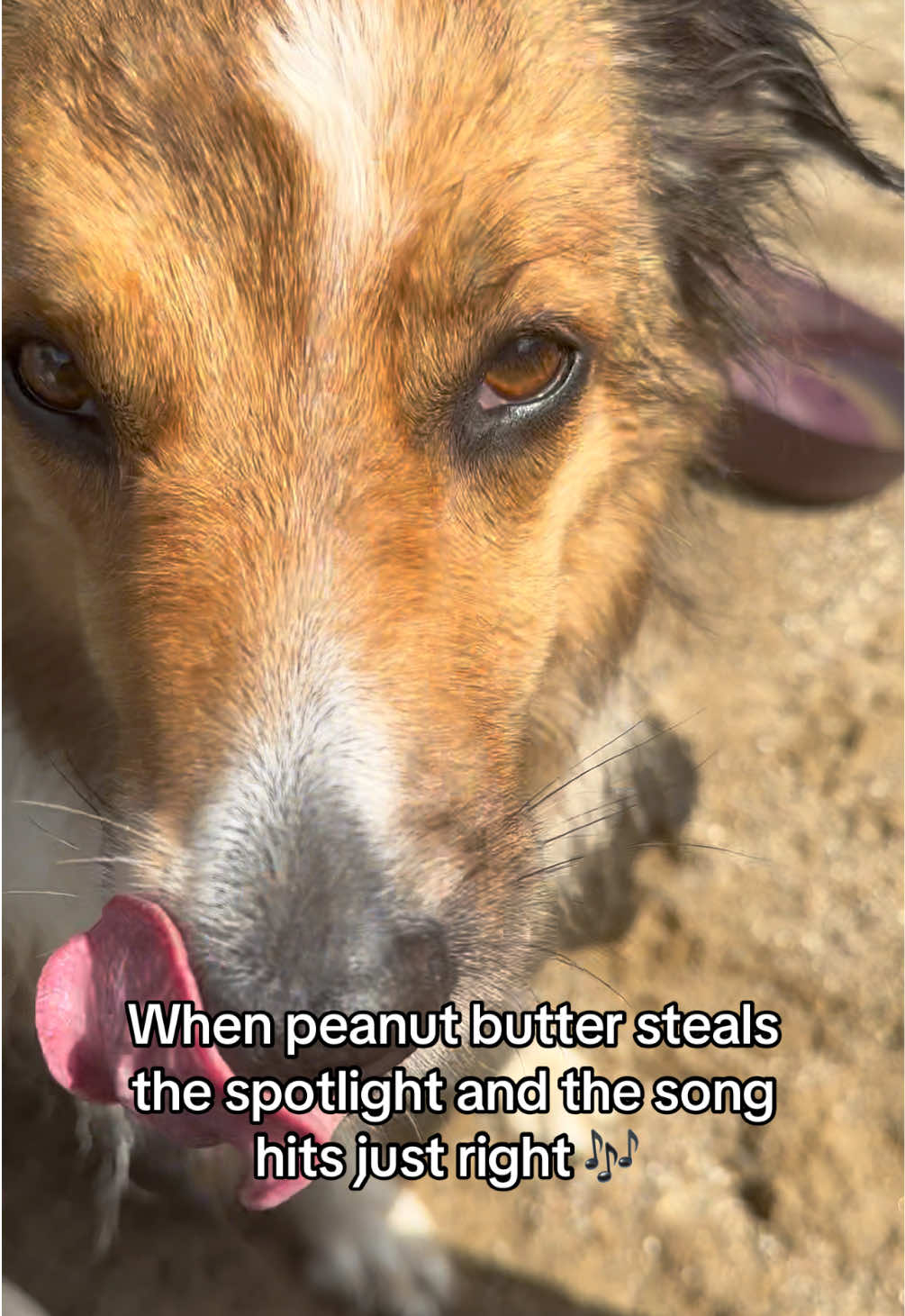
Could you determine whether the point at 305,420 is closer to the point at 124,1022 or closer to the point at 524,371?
the point at 524,371

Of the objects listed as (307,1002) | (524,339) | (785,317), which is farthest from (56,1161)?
(785,317)

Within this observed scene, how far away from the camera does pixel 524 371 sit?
1.69 m

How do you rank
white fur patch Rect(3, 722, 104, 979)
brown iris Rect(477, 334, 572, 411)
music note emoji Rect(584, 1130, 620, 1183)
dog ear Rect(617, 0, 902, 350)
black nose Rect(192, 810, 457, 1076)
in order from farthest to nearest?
music note emoji Rect(584, 1130, 620, 1183), white fur patch Rect(3, 722, 104, 979), dog ear Rect(617, 0, 902, 350), brown iris Rect(477, 334, 572, 411), black nose Rect(192, 810, 457, 1076)

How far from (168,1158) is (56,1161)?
0.98 ft

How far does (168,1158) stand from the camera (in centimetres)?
242

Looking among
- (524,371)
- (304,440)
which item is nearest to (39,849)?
(304,440)

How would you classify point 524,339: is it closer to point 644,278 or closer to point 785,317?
point 644,278

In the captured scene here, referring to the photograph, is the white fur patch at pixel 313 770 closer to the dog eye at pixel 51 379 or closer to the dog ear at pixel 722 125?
the dog eye at pixel 51 379

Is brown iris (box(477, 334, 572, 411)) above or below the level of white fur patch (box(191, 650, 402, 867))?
above

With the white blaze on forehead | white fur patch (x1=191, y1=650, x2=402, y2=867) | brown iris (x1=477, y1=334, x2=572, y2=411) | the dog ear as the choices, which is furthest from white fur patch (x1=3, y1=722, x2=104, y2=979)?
the dog ear

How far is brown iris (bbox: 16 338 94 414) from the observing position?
5.23 ft

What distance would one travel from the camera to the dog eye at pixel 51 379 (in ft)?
5.23

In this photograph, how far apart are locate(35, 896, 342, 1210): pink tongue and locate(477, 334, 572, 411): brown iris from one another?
0.81 m

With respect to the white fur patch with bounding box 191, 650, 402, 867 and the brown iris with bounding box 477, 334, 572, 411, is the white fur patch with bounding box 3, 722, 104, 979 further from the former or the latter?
the brown iris with bounding box 477, 334, 572, 411
